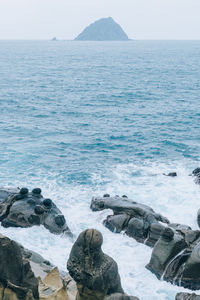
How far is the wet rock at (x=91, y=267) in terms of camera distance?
1141 centimetres

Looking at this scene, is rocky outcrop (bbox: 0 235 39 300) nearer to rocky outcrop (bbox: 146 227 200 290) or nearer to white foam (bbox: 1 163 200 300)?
white foam (bbox: 1 163 200 300)

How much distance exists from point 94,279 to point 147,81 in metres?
89.6

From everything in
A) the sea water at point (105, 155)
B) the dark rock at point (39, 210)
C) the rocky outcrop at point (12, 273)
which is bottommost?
the sea water at point (105, 155)

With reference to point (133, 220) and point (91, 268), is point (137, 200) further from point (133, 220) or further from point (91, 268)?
point (91, 268)

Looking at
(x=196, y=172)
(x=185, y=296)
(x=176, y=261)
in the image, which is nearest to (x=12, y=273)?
(x=185, y=296)

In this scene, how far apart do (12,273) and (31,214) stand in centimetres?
1439

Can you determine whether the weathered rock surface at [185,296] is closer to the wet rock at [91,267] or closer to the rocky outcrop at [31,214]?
the wet rock at [91,267]

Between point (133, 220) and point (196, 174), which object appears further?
point (196, 174)

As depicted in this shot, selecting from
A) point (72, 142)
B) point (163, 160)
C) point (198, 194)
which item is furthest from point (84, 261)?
point (72, 142)

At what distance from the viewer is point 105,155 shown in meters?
42.4

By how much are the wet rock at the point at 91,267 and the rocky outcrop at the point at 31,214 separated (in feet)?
44.8

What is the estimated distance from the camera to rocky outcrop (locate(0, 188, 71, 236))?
25688 mm

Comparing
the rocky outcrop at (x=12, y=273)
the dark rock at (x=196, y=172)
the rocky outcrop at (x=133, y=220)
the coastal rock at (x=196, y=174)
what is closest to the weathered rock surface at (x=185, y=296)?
the rocky outcrop at (x=133, y=220)

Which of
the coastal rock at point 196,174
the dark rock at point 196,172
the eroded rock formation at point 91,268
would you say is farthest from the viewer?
the dark rock at point 196,172
